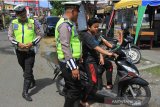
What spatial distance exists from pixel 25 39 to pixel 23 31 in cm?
17

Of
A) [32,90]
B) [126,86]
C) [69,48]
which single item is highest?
[69,48]

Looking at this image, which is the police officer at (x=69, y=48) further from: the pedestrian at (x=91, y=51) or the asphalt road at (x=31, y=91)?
the asphalt road at (x=31, y=91)

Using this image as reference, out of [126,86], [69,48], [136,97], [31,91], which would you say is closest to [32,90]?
[31,91]

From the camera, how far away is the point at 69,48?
15.0ft

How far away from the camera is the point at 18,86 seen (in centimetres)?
773

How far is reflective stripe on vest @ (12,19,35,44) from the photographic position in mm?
6625

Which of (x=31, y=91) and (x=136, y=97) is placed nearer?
(x=136, y=97)

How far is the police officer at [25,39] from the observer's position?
6605 millimetres

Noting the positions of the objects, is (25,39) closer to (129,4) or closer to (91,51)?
(91,51)

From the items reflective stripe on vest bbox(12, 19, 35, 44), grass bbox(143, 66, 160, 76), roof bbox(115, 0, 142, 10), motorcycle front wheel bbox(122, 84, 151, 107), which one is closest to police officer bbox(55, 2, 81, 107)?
motorcycle front wheel bbox(122, 84, 151, 107)

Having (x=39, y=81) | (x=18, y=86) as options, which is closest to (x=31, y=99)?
(x=18, y=86)

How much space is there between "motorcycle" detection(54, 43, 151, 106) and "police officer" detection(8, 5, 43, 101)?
1458 millimetres

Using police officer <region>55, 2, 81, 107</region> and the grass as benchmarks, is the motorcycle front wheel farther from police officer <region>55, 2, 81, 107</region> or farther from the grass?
the grass

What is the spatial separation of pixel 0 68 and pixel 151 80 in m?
4.89
